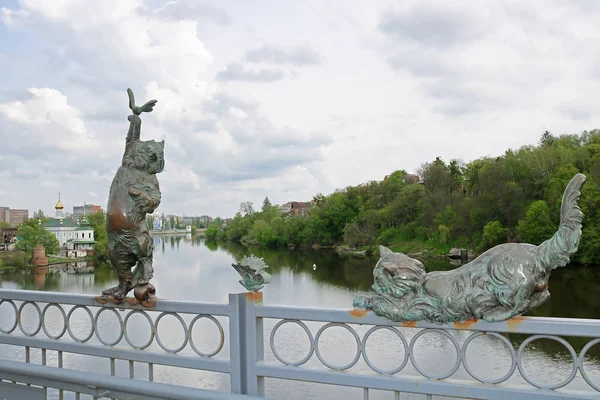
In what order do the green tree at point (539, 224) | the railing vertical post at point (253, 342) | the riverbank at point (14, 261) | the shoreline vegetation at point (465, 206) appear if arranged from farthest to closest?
the riverbank at point (14, 261)
the shoreline vegetation at point (465, 206)
the green tree at point (539, 224)
the railing vertical post at point (253, 342)

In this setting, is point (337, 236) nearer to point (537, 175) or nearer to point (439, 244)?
point (439, 244)

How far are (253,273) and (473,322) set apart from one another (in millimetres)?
1136

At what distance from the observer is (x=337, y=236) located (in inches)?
2464

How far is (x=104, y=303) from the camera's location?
3.21 m

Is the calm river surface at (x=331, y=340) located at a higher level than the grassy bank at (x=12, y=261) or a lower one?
lower

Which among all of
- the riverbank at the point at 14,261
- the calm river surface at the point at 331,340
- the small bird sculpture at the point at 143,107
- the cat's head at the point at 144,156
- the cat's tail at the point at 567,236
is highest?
the small bird sculpture at the point at 143,107

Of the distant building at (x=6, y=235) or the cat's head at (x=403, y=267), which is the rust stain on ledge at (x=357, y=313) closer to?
the cat's head at (x=403, y=267)

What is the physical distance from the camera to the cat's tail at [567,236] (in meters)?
2.26

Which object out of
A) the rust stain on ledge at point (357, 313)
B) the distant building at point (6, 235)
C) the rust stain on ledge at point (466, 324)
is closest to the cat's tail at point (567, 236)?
the rust stain on ledge at point (466, 324)

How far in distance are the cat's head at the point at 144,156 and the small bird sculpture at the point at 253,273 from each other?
3.06ft

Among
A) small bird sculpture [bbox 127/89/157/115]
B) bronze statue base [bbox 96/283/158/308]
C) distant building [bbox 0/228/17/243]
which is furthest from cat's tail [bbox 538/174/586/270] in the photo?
distant building [bbox 0/228/17/243]

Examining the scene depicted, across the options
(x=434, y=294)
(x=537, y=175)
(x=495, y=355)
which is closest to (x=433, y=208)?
(x=537, y=175)

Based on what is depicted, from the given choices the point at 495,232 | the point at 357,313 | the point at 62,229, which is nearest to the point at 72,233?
the point at 62,229

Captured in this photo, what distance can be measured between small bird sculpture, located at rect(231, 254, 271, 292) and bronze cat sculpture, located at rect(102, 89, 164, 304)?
2.18 feet
